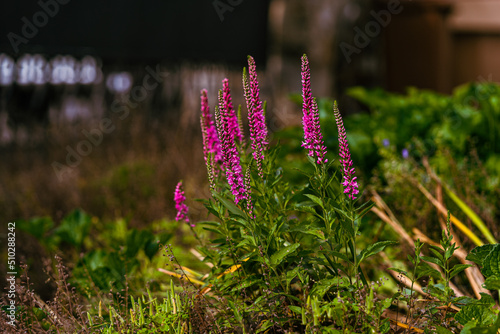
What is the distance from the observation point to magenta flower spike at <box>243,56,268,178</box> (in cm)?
138

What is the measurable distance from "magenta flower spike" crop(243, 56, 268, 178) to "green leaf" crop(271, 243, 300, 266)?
20cm

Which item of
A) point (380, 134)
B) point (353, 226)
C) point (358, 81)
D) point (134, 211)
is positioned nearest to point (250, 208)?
point (353, 226)

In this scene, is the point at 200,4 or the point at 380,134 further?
the point at 200,4

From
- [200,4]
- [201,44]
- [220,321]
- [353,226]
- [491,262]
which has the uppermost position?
[200,4]

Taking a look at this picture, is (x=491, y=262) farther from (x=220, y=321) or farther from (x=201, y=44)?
(x=201, y=44)

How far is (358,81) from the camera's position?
6141 mm

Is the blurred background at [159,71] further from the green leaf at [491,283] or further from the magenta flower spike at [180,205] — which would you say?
the green leaf at [491,283]

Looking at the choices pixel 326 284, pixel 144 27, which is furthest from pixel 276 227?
pixel 144 27

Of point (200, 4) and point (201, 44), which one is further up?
point (200, 4)

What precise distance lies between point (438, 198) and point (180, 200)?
136 cm

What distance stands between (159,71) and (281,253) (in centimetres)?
542

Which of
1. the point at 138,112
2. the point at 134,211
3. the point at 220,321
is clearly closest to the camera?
the point at 220,321

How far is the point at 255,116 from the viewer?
56.1 inches

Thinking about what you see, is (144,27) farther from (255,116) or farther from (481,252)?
(481,252)
